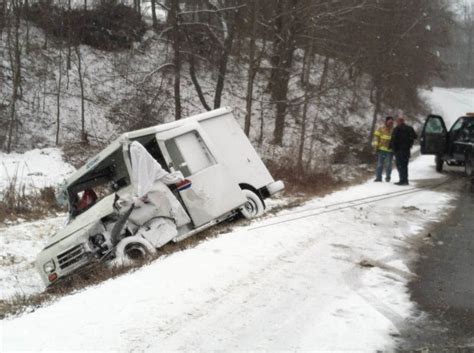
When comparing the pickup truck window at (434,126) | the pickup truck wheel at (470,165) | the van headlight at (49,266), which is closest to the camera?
the van headlight at (49,266)

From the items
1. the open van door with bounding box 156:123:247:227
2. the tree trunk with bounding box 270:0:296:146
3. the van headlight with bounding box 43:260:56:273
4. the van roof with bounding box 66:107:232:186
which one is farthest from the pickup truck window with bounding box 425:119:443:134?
the van headlight with bounding box 43:260:56:273

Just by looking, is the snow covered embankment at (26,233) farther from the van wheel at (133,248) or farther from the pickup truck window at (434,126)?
the pickup truck window at (434,126)

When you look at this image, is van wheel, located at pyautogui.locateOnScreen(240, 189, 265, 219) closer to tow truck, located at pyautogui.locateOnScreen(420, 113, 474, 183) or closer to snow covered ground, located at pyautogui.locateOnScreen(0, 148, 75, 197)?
snow covered ground, located at pyautogui.locateOnScreen(0, 148, 75, 197)

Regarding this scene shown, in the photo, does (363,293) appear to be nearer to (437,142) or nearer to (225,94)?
(437,142)

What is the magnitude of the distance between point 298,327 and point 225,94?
949 inches

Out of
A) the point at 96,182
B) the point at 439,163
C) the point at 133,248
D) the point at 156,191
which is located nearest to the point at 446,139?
the point at 439,163

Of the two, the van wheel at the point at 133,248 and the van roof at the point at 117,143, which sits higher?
the van roof at the point at 117,143

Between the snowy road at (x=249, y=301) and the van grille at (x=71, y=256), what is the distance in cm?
155

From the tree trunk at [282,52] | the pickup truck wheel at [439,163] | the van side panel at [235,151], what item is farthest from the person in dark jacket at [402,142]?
the van side panel at [235,151]

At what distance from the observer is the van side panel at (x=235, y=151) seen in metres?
9.94

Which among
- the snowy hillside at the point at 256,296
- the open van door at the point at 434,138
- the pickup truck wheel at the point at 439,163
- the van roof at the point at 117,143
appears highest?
the van roof at the point at 117,143

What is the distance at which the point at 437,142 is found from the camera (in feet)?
53.8

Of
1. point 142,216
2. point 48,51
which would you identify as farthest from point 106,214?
point 48,51

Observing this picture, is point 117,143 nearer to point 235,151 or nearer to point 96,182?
point 96,182
